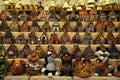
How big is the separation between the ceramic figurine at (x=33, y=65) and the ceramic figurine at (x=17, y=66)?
12 centimetres

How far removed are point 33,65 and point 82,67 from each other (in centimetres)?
79

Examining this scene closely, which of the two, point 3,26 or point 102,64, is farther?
point 3,26

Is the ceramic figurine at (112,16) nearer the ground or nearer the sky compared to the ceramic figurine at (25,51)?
nearer the sky

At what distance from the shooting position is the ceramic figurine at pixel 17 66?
3.74 m

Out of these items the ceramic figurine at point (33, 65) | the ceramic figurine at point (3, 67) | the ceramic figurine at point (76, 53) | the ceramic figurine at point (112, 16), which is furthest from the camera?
the ceramic figurine at point (112, 16)

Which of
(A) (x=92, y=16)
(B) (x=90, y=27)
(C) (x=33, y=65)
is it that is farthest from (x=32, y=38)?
(A) (x=92, y=16)

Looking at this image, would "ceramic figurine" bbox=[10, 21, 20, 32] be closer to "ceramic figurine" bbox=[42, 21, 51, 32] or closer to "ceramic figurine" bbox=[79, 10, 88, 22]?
"ceramic figurine" bbox=[42, 21, 51, 32]

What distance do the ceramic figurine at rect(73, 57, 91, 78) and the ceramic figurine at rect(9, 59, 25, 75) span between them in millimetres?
863

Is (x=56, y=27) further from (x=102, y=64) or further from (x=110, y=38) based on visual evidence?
(x=102, y=64)

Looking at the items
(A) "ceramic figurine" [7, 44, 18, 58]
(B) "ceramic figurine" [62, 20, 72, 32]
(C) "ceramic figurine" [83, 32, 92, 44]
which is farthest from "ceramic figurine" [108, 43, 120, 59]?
(A) "ceramic figurine" [7, 44, 18, 58]

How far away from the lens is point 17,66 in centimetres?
377

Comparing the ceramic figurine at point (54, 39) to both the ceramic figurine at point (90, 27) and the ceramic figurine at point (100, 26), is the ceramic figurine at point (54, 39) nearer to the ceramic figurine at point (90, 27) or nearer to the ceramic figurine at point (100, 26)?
the ceramic figurine at point (90, 27)

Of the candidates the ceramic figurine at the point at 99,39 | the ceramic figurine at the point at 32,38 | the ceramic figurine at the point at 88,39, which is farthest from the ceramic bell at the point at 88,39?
the ceramic figurine at the point at 32,38

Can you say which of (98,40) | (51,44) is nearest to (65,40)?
(51,44)
